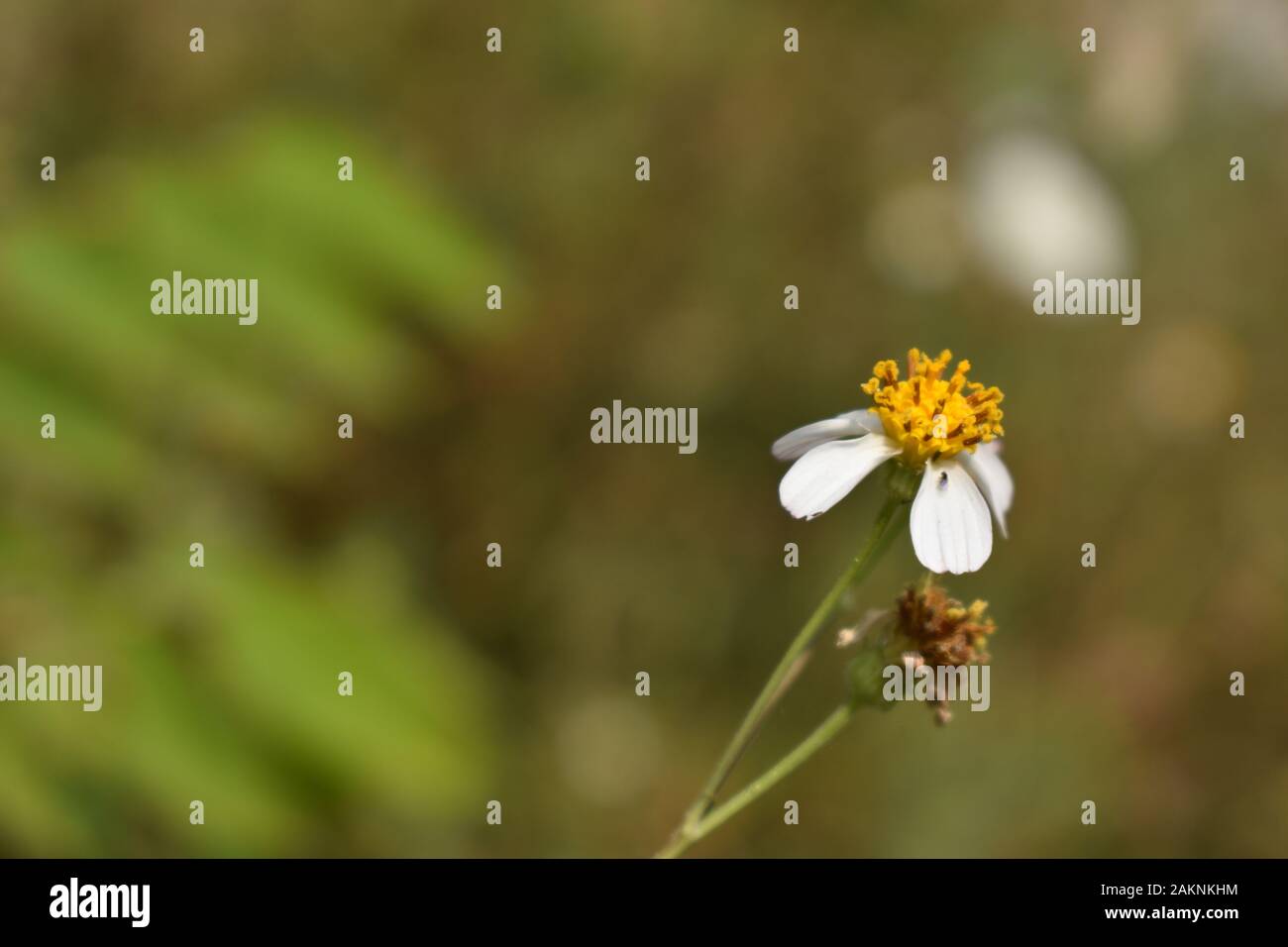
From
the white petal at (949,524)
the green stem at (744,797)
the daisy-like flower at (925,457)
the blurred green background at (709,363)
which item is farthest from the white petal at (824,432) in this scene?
the blurred green background at (709,363)

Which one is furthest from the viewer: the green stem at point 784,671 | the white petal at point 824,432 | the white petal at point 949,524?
the white petal at point 824,432

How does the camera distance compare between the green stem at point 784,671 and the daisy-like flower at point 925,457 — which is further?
the daisy-like flower at point 925,457

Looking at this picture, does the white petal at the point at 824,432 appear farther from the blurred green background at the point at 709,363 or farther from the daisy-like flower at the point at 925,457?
the blurred green background at the point at 709,363

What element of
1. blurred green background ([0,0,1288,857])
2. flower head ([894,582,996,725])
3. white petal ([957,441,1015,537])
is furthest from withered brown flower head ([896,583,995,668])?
blurred green background ([0,0,1288,857])

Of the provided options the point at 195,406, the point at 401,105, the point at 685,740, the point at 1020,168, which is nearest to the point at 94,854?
the point at 195,406

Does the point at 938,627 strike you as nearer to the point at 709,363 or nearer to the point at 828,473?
the point at 828,473
